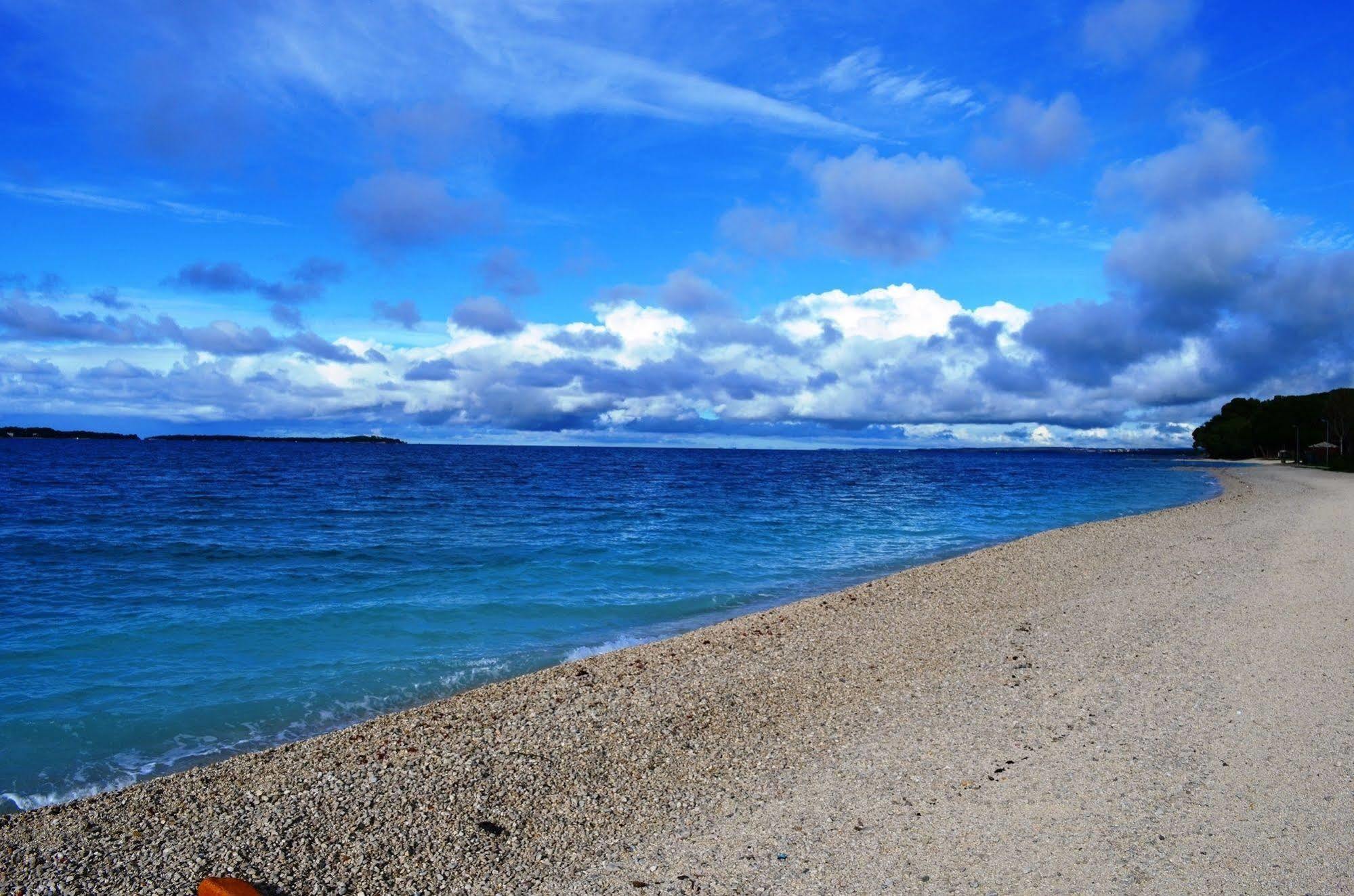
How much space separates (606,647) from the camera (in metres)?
13.5

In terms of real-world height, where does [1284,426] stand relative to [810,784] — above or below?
above

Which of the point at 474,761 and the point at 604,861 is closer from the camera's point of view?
the point at 604,861

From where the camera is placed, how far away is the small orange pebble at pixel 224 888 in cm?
488

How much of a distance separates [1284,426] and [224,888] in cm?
14985

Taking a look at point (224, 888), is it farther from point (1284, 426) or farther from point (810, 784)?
point (1284, 426)

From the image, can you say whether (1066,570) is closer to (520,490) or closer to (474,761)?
(474,761)

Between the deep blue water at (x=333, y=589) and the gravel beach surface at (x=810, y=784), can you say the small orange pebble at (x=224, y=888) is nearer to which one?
the gravel beach surface at (x=810, y=784)

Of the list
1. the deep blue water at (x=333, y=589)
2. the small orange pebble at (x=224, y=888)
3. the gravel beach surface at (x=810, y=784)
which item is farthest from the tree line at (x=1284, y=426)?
the small orange pebble at (x=224, y=888)

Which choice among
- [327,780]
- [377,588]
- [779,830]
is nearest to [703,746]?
[779,830]

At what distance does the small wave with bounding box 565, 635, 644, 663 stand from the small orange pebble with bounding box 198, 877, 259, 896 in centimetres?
738

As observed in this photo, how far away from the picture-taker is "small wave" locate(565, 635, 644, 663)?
12.9 m

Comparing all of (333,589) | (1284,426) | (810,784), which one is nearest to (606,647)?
(810,784)

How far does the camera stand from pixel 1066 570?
18.6m

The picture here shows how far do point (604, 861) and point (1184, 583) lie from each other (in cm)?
1528
